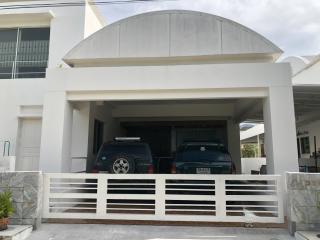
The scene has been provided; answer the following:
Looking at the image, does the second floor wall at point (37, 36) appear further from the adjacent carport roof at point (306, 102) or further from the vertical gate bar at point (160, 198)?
the adjacent carport roof at point (306, 102)

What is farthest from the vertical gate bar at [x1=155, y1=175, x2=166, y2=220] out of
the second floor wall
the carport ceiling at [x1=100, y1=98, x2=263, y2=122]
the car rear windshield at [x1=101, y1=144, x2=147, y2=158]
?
the second floor wall

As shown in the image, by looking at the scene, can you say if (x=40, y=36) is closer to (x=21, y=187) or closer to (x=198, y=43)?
(x=198, y=43)

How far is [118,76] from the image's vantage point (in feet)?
25.5

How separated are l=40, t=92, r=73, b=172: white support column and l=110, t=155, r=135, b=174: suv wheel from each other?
131 centimetres

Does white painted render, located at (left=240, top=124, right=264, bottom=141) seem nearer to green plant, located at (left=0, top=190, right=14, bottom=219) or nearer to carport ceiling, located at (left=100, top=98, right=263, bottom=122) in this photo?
carport ceiling, located at (left=100, top=98, right=263, bottom=122)

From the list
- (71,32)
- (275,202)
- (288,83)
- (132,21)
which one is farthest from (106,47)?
(275,202)

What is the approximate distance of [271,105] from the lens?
7262 mm

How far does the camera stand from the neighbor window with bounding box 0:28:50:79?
11195 millimetres

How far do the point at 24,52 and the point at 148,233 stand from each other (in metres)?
8.91

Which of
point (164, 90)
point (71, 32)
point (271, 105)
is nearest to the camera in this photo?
point (271, 105)

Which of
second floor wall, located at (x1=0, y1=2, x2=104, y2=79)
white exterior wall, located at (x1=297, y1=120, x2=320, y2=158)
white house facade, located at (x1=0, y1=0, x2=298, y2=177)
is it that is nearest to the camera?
white house facade, located at (x1=0, y1=0, x2=298, y2=177)

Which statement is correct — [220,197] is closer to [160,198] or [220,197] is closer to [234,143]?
[160,198]

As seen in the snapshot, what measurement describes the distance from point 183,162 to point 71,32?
6727 mm

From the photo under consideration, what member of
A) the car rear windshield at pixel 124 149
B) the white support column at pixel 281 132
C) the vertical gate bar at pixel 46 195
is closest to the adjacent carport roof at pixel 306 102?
the white support column at pixel 281 132
